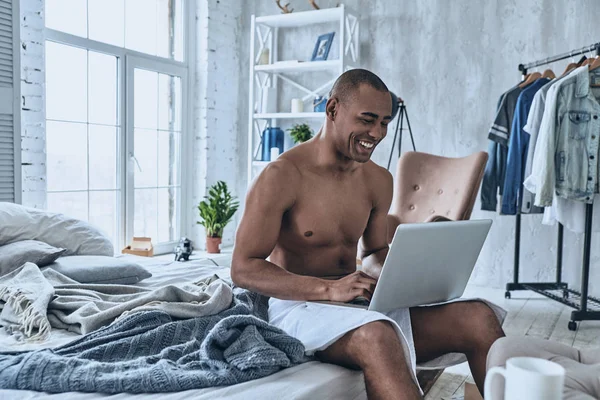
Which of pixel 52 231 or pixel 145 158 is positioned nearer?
pixel 52 231

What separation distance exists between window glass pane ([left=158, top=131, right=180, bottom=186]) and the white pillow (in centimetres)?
208

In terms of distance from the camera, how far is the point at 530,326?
128 inches

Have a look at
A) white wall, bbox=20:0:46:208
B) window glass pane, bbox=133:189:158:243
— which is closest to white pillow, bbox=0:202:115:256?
white wall, bbox=20:0:46:208

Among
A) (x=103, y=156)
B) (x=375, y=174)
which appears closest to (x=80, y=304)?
(x=375, y=174)

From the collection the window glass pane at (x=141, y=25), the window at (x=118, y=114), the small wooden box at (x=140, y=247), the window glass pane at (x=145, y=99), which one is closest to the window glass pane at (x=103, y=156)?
the window at (x=118, y=114)

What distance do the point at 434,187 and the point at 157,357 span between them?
2566mm

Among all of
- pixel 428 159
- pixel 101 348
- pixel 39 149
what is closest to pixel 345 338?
pixel 101 348

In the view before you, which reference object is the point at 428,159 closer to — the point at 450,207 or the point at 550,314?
the point at 450,207

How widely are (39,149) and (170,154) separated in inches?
55.7

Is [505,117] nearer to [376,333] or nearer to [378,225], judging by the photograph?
[378,225]

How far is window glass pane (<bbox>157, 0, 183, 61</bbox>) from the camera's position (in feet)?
15.3

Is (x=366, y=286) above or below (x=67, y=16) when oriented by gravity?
below

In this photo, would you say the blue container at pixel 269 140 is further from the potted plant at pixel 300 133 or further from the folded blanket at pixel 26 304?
the folded blanket at pixel 26 304

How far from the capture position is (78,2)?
3.90 meters
